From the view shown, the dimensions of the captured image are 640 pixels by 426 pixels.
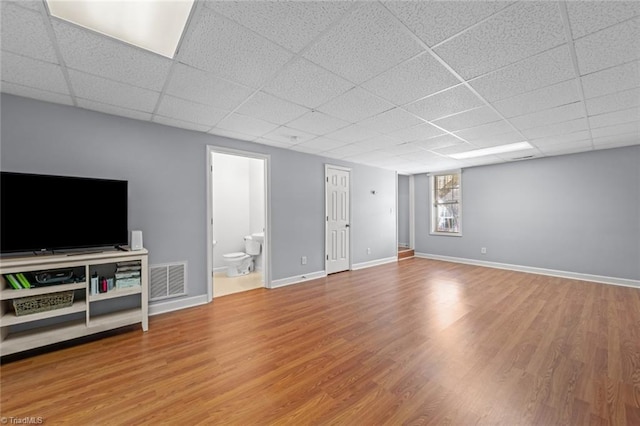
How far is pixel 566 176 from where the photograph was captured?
4.89 m

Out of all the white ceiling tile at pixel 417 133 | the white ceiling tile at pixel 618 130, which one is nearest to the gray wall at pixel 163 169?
the white ceiling tile at pixel 417 133

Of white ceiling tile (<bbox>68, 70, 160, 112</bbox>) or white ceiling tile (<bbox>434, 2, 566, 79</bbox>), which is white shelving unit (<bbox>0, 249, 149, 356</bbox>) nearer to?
white ceiling tile (<bbox>68, 70, 160, 112</bbox>)

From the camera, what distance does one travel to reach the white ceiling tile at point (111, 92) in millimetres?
2174

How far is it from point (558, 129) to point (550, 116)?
0.71m

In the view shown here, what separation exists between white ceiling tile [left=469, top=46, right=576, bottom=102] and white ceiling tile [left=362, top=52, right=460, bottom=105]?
0.30 meters

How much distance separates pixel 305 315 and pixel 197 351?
1234mm

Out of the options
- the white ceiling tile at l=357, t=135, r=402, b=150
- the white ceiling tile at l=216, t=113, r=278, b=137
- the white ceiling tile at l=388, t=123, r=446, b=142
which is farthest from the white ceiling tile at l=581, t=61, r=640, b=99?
the white ceiling tile at l=216, t=113, r=278, b=137

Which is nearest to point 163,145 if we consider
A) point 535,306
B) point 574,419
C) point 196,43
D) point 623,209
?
point 196,43

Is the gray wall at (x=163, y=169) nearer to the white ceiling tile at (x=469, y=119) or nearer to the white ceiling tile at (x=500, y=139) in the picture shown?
the white ceiling tile at (x=469, y=119)

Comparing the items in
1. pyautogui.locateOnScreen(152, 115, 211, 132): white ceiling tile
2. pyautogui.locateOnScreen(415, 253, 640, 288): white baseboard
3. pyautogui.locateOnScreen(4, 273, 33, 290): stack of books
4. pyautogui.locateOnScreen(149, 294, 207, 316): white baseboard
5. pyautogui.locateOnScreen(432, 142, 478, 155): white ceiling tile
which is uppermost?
pyautogui.locateOnScreen(152, 115, 211, 132): white ceiling tile

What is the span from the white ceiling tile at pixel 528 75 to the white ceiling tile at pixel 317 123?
1.50 m

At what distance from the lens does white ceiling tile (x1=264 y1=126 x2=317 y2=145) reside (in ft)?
11.4

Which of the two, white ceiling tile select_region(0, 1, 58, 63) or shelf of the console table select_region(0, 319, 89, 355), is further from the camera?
shelf of the console table select_region(0, 319, 89, 355)

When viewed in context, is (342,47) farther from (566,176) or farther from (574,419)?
(566,176)
